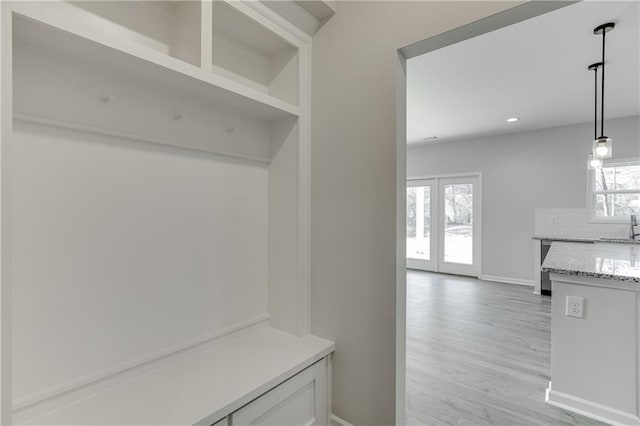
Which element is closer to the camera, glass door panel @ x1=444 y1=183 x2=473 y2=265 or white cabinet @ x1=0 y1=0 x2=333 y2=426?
white cabinet @ x1=0 y1=0 x2=333 y2=426

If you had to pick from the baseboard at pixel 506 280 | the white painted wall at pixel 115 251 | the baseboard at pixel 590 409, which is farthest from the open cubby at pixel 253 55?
the baseboard at pixel 506 280

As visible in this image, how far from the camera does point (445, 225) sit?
21.1 ft

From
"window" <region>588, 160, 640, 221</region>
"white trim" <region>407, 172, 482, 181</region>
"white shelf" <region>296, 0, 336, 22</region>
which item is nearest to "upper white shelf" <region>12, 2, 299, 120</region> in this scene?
"white shelf" <region>296, 0, 336, 22</region>

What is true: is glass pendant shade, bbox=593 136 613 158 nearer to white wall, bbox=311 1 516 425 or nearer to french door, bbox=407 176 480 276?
white wall, bbox=311 1 516 425

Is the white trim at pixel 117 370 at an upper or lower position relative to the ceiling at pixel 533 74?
lower

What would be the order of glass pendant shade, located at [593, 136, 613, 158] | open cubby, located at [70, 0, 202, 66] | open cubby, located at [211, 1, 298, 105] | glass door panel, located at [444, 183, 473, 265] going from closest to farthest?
1. open cubby, located at [70, 0, 202, 66]
2. open cubby, located at [211, 1, 298, 105]
3. glass pendant shade, located at [593, 136, 613, 158]
4. glass door panel, located at [444, 183, 473, 265]

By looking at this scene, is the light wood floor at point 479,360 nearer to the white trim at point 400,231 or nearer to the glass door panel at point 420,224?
the white trim at point 400,231

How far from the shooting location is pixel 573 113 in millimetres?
4418

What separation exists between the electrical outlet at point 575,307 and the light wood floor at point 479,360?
0.67 m

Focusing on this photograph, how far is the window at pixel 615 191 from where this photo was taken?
4582 mm

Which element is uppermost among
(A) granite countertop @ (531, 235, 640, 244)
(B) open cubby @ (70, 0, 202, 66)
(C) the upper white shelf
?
(B) open cubby @ (70, 0, 202, 66)

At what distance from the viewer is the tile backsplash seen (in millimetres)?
4637

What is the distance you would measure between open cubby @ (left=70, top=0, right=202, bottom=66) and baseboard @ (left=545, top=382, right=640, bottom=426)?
A: 312 cm

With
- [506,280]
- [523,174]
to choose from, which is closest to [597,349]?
[506,280]
